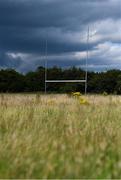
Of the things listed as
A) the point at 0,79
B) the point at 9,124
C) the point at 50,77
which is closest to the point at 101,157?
the point at 9,124

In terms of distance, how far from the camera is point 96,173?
4.96m

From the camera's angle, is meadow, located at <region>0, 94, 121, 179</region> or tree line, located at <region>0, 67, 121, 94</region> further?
tree line, located at <region>0, 67, 121, 94</region>

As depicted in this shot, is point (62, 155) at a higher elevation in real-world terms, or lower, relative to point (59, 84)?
higher

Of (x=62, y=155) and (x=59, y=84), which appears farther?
(x=59, y=84)

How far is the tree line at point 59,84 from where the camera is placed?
58000mm

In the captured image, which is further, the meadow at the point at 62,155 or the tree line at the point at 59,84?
the tree line at the point at 59,84

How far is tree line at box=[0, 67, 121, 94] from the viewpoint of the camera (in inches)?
2283

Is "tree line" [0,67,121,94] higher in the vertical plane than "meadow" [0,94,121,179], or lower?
lower

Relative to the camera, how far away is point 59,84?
6362 cm

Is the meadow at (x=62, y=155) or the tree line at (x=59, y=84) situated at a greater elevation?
the meadow at (x=62, y=155)

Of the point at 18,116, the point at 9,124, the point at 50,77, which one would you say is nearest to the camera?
the point at 9,124

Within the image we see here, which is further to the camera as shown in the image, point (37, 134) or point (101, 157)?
point (37, 134)

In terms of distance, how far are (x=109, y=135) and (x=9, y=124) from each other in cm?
167

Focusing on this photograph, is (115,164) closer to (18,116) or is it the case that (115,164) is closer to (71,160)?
(71,160)
